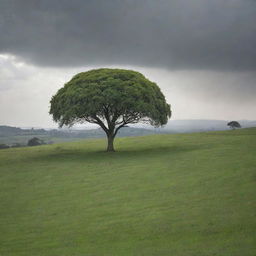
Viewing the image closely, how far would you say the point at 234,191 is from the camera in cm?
2258

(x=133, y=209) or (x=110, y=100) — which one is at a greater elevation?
(x=110, y=100)

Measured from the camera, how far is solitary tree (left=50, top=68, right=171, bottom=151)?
43.3m

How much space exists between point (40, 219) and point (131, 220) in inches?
→ 240

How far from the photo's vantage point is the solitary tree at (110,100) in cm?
4331

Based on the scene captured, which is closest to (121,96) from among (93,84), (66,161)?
(93,84)

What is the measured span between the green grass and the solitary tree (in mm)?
10718

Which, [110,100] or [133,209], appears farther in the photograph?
[110,100]

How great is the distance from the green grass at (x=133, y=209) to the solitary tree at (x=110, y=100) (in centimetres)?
1072

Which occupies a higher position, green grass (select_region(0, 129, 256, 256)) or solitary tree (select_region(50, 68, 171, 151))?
solitary tree (select_region(50, 68, 171, 151))

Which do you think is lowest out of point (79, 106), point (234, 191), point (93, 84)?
point (234, 191)

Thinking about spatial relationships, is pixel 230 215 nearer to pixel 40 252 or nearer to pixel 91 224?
pixel 91 224

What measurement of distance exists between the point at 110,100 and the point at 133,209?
79.5ft

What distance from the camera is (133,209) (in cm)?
2083

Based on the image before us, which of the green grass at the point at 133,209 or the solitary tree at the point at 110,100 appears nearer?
the green grass at the point at 133,209
